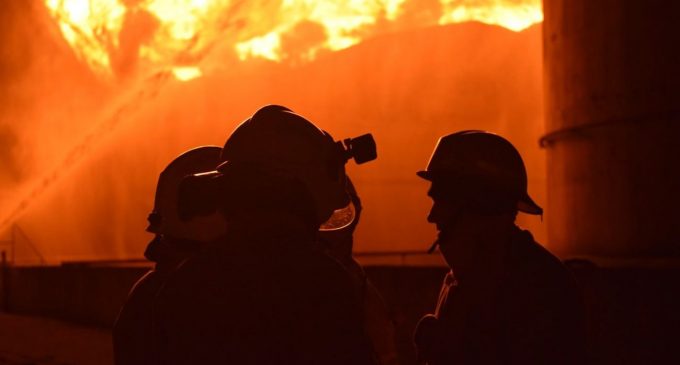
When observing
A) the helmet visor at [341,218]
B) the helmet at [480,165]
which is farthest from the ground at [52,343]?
the helmet at [480,165]

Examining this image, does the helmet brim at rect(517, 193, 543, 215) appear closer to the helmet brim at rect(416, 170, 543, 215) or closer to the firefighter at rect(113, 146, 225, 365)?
the helmet brim at rect(416, 170, 543, 215)

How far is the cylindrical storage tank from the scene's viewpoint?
861 cm

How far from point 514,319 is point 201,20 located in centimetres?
1485

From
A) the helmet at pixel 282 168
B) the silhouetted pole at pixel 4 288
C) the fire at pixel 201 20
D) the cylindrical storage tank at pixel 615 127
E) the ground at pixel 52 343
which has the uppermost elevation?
the fire at pixel 201 20

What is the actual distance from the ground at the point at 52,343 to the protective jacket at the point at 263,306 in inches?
284

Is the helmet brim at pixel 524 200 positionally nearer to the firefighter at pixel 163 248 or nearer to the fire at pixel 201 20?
the firefighter at pixel 163 248

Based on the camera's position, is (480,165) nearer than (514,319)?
No

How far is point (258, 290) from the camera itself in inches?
79.2

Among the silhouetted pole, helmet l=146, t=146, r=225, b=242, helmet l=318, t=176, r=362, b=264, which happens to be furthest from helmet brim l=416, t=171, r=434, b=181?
the silhouetted pole

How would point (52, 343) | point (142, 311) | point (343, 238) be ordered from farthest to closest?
Result: point (52, 343), point (343, 238), point (142, 311)

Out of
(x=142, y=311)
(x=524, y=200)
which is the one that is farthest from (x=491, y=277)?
(x=142, y=311)

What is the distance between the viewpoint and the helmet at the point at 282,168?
82.7 inches

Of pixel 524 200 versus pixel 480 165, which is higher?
pixel 480 165

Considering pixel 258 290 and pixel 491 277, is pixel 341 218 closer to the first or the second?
pixel 491 277
